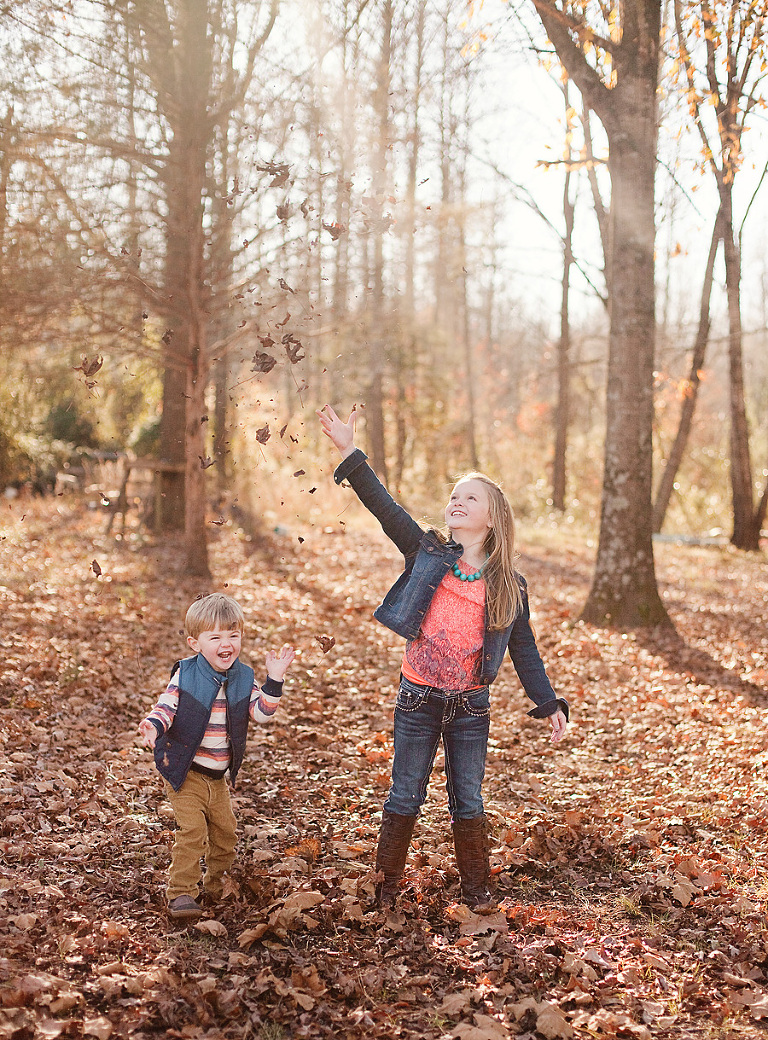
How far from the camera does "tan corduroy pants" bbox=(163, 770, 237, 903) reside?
11.8 feet

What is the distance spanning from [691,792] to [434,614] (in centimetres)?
254

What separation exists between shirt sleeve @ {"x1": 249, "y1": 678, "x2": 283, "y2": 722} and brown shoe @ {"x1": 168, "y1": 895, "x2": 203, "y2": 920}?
75 centimetres

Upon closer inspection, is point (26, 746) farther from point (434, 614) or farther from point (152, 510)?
point (152, 510)

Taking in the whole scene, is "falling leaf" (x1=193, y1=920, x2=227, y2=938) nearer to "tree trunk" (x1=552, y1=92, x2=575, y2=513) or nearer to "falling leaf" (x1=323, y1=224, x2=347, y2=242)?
"falling leaf" (x1=323, y1=224, x2=347, y2=242)

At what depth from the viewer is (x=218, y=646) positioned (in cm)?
367

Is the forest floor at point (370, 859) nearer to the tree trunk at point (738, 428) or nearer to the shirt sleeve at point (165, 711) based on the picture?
the shirt sleeve at point (165, 711)

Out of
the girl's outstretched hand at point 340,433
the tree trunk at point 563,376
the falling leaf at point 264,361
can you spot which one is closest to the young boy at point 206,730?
the girl's outstretched hand at point 340,433

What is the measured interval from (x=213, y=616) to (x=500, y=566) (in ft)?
4.04

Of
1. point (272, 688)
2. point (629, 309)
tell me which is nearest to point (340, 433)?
point (272, 688)

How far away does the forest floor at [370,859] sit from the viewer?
304 centimetres

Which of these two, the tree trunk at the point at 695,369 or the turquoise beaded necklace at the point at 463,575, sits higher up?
the tree trunk at the point at 695,369

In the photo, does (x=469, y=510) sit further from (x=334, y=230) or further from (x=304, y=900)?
(x=334, y=230)

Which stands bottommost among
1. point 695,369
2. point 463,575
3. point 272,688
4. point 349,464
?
point 272,688

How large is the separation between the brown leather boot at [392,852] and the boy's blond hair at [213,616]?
108 cm
